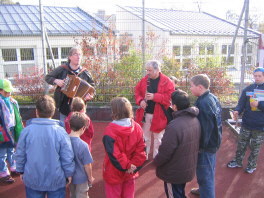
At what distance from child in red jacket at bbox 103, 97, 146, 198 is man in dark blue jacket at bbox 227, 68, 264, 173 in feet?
7.21

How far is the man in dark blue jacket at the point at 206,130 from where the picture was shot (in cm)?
288

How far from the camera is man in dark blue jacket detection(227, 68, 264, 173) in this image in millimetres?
3887

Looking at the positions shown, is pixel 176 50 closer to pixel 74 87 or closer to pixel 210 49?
pixel 210 49

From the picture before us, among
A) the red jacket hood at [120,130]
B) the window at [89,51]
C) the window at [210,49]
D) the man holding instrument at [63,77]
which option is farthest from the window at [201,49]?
the red jacket hood at [120,130]

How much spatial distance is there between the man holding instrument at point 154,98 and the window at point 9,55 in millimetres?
4185

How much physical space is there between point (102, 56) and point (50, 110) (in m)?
4.98

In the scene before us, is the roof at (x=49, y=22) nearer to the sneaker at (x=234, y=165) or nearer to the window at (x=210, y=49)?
the window at (x=210, y=49)

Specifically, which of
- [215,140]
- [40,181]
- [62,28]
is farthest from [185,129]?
[62,28]

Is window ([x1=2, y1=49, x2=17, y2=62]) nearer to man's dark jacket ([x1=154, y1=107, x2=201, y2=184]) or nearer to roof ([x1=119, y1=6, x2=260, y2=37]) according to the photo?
roof ([x1=119, y1=6, x2=260, y2=37])

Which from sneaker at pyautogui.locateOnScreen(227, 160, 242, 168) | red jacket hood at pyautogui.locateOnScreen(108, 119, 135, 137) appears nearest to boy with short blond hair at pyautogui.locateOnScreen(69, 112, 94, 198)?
red jacket hood at pyautogui.locateOnScreen(108, 119, 135, 137)

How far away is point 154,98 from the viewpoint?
416 cm

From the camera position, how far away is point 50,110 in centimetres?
259

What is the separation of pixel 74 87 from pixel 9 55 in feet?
12.6

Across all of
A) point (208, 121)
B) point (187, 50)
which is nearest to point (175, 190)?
point (208, 121)
